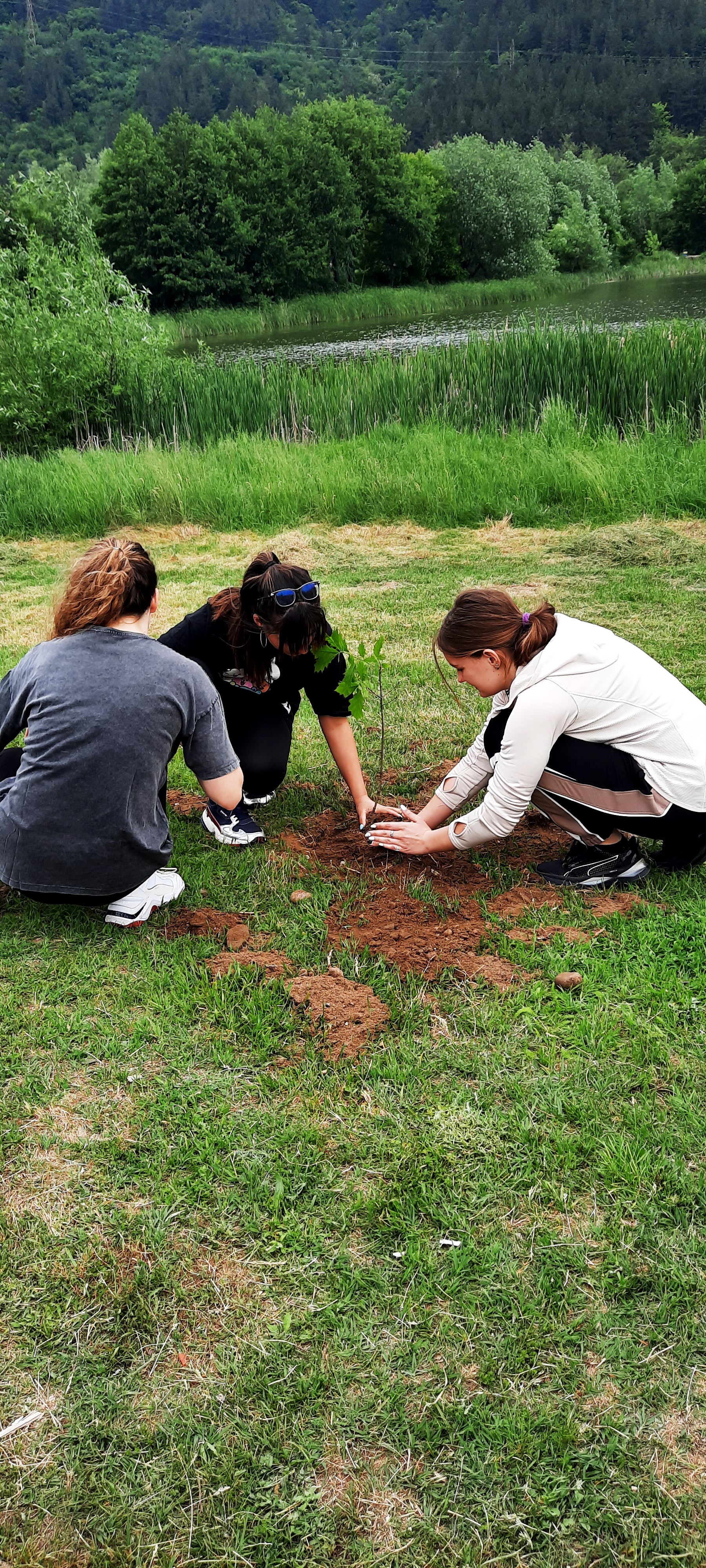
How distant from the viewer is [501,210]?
44688mm

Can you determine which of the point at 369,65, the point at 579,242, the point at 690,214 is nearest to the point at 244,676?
the point at 579,242

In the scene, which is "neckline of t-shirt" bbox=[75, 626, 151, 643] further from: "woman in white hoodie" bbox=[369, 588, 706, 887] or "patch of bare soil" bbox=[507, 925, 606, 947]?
"patch of bare soil" bbox=[507, 925, 606, 947]

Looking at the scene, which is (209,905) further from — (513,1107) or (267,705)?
(513,1107)

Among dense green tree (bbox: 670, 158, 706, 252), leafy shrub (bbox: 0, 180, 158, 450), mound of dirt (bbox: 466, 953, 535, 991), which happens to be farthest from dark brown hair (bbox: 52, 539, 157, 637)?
dense green tree (bbox: 670, 158, 706, 252)

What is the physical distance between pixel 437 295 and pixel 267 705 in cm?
3982

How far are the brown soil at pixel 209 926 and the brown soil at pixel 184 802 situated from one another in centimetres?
75

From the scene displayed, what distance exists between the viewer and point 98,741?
258 centimetres

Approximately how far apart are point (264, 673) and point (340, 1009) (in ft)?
3.96

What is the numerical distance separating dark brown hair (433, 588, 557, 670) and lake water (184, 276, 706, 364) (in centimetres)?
1780

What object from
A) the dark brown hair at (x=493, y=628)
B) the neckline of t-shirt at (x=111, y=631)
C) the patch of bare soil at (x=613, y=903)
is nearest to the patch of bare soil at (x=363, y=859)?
the patch of bare soil at (x=613, y=903)

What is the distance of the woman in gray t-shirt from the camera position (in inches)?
101

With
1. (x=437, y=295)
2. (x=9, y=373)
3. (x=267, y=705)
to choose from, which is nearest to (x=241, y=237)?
(x=437, y=295)

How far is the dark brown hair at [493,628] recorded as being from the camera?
8.55 feet

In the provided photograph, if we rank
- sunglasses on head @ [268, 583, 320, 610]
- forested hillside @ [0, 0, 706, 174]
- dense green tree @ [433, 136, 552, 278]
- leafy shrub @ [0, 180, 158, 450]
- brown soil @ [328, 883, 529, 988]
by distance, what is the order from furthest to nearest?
1. forested hillside @ [0, 0, 706, 174]
2. dense green tree @ [433, 136, 552, 278]
3. leafy shrub @ [0, 180, 158, 450]
4. sunglasses on head @ [268, 583, 320, 610]
5. brown soil @ [328, 883, 529, 988]
